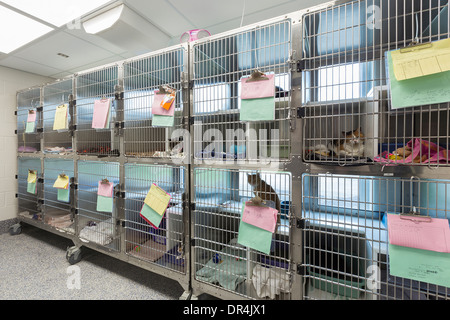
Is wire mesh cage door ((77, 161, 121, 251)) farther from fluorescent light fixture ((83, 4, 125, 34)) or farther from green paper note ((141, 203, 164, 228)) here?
→ fluorescent light fixture ((83, 4, 125, 34))

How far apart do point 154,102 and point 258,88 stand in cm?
68

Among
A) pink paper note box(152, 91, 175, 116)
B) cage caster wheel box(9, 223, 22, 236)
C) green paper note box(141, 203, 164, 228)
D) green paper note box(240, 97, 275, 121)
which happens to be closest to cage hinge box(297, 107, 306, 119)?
green paper note box(240, 97, 275, 121)

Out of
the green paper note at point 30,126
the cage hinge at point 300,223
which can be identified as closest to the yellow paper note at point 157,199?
the cage hinge at point 300,223

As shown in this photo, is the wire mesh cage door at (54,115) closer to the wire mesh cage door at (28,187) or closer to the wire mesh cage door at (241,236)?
the wire mesh cage door at (28,187)

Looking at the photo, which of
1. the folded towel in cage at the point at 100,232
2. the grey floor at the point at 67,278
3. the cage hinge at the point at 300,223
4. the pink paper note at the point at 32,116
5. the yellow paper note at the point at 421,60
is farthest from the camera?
the pink paper note at the point at 32,116

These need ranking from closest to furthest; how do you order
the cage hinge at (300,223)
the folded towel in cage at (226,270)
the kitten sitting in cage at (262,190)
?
the cage hinge at (300,223), the kitten sitting in cage at (262,190), the folded towel in cage at (226,270)

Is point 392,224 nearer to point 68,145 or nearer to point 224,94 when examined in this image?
point 224,94

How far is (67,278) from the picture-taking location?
5.26 feet

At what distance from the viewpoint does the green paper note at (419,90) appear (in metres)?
0.73

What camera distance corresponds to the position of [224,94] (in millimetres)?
1229

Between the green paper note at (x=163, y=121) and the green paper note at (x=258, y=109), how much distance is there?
48 cm

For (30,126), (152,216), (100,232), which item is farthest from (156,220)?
(30,126)

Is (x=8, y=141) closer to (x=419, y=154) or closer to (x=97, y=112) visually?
(x=97, y=112)
